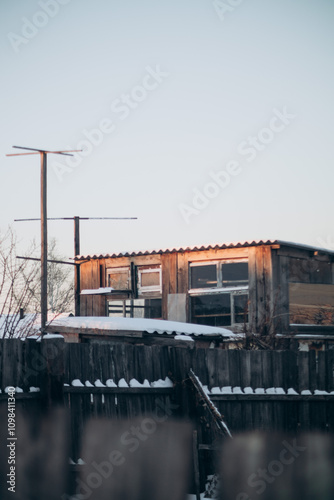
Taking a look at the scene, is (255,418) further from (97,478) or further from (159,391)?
(97,478)

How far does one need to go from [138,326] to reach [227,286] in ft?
28.7

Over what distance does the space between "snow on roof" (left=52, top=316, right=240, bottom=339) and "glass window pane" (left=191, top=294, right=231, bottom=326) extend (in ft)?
19.7

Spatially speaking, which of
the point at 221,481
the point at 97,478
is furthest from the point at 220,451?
the point at 97,478

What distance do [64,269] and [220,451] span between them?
1880 inches

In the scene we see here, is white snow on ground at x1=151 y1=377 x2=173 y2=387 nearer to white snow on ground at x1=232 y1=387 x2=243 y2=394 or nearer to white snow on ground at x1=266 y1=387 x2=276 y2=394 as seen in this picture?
white snow on ground at x1=232 y1=387 x2=243 y2=394

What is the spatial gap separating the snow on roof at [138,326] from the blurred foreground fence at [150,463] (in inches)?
274

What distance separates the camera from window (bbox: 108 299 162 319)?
25969mm

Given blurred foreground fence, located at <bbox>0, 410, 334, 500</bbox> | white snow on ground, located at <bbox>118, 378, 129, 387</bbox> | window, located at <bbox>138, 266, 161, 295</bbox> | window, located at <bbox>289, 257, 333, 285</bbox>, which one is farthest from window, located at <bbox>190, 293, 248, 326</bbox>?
white snow on ground, located at <bbox>118, 378, 129, 387</bbox>

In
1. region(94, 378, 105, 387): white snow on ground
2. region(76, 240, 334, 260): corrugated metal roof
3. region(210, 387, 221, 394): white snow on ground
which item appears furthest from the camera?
region(76, 240, 334, 260): corrugated metal roof

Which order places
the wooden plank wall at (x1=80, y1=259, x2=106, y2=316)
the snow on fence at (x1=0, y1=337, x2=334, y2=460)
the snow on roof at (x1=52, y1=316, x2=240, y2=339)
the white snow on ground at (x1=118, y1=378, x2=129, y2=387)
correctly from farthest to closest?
the wooden plank wall at (x1=80, y1=259, x2=106, y2=316)
the snow on roof at (x1=52, y1=316, x2=240, y2=339)
the white snow on ground at (x1=118, y1=378, x2=129, y2=387)
the snow on fence at (x1=0, y1=337, x2=334, y2=460)

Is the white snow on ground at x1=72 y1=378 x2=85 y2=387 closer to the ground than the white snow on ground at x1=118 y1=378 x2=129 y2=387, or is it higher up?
higher up

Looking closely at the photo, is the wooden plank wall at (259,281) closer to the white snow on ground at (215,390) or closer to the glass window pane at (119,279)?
the glass window pane at (119,279)

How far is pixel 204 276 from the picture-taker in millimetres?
25141

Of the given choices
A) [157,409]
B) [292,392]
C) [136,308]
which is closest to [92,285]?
[136,308]
